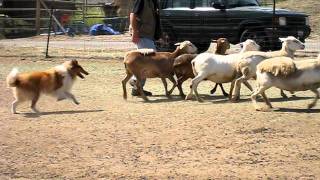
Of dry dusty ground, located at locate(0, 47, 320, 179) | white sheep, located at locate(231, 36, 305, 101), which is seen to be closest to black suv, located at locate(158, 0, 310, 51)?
dry dusty ground, located at locate(0, 47, 320, 179)

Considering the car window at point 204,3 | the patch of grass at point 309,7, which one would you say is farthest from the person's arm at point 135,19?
the patch of grass at point 309,7

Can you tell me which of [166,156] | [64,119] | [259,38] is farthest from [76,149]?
[259,38]

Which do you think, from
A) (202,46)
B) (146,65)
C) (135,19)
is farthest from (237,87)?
(202,46)

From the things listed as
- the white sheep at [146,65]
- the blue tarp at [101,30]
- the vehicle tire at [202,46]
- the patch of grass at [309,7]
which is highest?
the patch of grass at [309,7]

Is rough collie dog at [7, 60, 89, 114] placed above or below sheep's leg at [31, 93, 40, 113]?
above

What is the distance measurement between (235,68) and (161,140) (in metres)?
3.39

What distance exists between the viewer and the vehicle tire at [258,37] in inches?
723

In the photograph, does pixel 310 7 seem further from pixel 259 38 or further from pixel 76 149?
pixel 76 149

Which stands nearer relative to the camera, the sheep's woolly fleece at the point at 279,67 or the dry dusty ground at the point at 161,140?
the dry dusty ground at the point at 161,140

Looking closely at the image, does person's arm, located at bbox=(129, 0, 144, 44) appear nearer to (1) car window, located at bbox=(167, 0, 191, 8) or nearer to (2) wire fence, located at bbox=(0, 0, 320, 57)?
(2) wire fence, located at bbox=(0, 0, 320, 57)

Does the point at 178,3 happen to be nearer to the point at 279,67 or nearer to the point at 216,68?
the point at 216,68

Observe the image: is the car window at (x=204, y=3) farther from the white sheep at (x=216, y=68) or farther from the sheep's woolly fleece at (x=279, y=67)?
the sheep's woolly fleece at (x=279, y=67)

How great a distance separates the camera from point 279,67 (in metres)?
9.75

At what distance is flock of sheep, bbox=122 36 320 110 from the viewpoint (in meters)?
9.77
